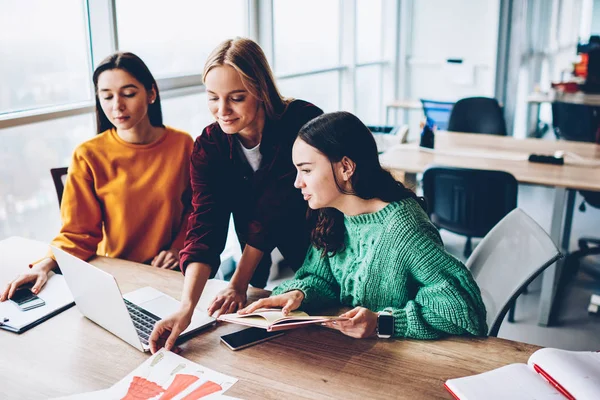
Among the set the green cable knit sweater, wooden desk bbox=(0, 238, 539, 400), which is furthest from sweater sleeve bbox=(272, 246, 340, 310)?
wooden desk bbox=(0, 238, 539, 400)

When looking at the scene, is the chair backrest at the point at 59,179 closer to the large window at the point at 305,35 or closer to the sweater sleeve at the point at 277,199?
the sweater sleeve at the point at 277,199

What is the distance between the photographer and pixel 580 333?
2.73 meters

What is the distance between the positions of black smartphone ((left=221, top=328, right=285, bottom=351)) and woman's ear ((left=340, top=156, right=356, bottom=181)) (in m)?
0.41

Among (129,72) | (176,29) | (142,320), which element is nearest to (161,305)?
(142,320)

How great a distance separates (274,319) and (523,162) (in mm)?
2191

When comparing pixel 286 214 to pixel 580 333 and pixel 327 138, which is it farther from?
pixel 580 333

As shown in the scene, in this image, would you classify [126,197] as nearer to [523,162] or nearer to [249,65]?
[249,65]

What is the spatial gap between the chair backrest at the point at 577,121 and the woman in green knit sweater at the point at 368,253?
11.4 ft

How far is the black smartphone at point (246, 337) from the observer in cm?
128

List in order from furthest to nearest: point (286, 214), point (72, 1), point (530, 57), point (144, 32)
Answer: point (530, 57), point (144, 32), point (72, 1), point (286, 214)

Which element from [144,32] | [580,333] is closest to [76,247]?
[144,32]

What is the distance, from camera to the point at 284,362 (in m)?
1.21

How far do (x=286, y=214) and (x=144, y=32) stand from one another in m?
1.50

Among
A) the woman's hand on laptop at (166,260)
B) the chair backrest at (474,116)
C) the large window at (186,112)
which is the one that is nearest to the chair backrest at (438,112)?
the chair backrest at (474,116)
